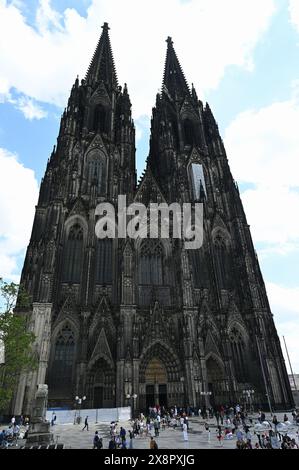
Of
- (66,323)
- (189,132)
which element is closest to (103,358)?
(66,323)

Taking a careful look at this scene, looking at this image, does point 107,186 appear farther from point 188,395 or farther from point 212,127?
point 188,395

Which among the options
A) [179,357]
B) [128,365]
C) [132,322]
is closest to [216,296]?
[179,357]

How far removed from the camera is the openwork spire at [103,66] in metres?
45.3

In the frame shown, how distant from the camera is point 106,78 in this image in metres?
45.8

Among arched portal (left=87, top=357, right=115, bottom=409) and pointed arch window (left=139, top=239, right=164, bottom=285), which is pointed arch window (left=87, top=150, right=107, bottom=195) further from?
arched portal (left=87, top=357, right=115, bottom=409)

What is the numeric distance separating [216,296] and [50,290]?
15.5m

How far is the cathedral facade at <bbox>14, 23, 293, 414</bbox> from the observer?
24.8 meters

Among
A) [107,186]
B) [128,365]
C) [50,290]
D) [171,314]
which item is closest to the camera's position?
[128,365]

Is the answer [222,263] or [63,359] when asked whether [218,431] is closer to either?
[63,359]

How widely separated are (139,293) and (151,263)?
3648mm

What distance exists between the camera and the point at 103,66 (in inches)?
1875

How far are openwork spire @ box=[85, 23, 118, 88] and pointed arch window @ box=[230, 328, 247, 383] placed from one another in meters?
37.1

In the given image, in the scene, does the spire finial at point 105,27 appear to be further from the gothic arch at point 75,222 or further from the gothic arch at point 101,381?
the gothic arch at point 101,381

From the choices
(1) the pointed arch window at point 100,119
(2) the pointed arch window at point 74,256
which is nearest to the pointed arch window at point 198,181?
(1) the pointed arch window at point 100,119
